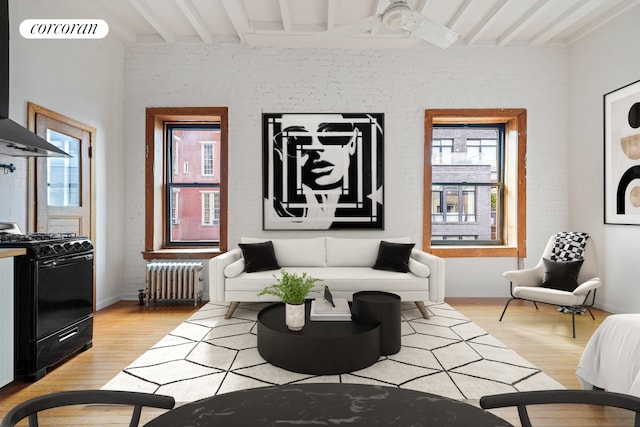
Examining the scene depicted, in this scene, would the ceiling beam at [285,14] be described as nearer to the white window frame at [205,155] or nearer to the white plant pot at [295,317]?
the white window frame at [205,155]

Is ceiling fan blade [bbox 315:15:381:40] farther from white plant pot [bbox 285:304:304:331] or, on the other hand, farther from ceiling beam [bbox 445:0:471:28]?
white plant pot [bbox 285:304:304:331]

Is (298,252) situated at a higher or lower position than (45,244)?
lower

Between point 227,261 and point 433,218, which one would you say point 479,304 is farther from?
point 227,261

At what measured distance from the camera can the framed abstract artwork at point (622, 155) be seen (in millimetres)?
4027

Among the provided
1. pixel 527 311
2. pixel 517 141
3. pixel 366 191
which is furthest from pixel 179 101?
pixel 527 311

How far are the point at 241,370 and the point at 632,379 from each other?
2.34 meters

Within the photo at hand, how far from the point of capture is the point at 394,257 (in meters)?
4.34

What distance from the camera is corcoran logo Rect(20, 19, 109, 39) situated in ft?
8.82

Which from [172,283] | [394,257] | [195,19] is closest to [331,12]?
[195,19]

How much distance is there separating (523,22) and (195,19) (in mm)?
3839

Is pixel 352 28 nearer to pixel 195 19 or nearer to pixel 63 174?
pixel 195 19

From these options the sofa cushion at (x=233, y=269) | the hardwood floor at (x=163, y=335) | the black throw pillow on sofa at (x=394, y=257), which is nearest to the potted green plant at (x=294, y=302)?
the hardwood floor at (x=163, y=335)

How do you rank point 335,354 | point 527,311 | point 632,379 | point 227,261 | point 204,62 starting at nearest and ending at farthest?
point 632,379 → point 335,354 → point 227,261 → point 527,311 → point 204,62

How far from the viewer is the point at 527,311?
4.46 meters
